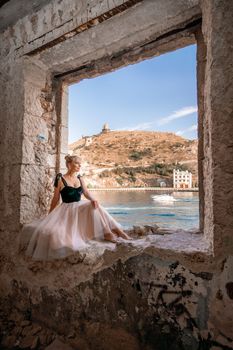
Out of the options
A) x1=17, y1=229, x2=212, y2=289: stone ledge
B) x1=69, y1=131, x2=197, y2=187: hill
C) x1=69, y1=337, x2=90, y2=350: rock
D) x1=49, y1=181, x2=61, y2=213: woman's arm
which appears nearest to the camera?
x1=17, y1=229, x2=212, y2=289: stone ledge

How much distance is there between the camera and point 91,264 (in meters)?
1.85

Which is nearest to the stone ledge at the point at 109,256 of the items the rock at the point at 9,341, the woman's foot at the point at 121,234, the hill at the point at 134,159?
the woman's foot at the point at 121,234

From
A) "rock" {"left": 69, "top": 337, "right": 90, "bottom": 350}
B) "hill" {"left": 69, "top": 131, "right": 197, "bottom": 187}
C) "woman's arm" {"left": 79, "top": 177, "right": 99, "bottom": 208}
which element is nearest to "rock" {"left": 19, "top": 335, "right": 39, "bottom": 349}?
"rock" {"left": 69, "top": 337, "right": 90, "bottom": 350}

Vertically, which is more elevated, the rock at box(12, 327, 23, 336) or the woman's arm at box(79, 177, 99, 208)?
the woman's arm at box(79, 177, 99, 208)

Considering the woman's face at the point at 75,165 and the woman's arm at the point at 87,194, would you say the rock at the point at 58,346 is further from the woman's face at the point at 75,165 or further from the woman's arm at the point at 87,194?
the woman's face at the point at 75,165

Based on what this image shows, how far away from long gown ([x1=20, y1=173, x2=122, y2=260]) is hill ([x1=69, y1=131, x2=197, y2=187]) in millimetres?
1367

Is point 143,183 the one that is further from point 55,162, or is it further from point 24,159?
point 24,159

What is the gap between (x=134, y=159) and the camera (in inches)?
298

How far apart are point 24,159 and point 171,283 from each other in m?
1.70

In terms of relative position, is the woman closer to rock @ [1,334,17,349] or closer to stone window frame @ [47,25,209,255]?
stone window frame @ [47,25,209,255]

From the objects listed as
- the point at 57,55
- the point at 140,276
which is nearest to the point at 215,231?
the point at 140,276

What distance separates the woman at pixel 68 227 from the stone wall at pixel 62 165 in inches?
5.0

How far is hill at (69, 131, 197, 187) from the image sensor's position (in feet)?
19.4

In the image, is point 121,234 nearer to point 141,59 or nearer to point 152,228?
point 152,228
